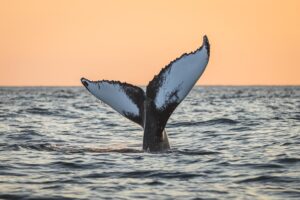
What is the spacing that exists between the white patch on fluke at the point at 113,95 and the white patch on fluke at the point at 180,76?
0.37 metres

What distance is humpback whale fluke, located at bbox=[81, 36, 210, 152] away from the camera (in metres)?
7.88

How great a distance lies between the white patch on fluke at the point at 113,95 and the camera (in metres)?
8.34

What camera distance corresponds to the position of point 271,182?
735 centimetres

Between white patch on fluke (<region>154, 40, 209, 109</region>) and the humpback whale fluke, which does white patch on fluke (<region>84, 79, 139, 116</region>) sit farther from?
white patch on fluke (<region>154, 40, 209, 109</region>)

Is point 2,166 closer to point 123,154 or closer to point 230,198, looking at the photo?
Result: point 123,154

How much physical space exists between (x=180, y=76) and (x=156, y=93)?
49 cm

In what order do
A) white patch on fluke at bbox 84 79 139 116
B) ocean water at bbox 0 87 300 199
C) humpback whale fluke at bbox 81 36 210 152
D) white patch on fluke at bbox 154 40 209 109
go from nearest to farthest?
ocean water at bbox 0 87 300 199, white patch on fluke at bbox 154 40 209 109, humpback whale fluke at bbox 81 36 210 152, white patch on fluke at bbox 84 79 139 116

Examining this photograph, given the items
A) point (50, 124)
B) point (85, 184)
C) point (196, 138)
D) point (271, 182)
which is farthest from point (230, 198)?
point (50, 124)

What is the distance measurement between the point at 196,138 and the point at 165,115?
421 centimetres

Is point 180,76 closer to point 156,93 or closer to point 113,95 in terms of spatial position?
point 156,93

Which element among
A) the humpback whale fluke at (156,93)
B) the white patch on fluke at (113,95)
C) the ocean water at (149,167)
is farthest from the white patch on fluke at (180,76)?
the ocean water at (149,167)

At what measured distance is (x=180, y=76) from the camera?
26.2ft

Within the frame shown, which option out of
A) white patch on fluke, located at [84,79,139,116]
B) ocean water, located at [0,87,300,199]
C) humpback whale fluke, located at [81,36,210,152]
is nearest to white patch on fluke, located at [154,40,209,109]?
humpback whale fluke, located at [81,36,210,152]

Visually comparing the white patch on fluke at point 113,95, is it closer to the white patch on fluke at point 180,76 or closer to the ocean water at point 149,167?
the white patch on fluke at point 180,76
